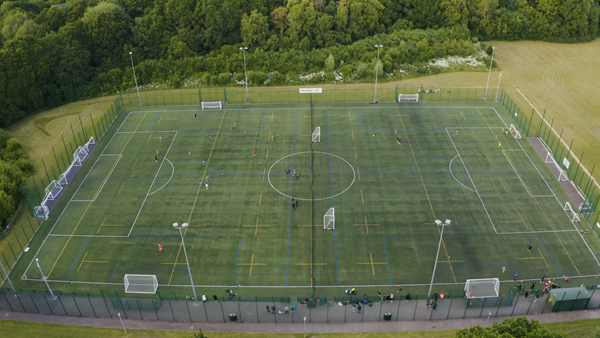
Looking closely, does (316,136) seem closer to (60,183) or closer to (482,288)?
(482,288)

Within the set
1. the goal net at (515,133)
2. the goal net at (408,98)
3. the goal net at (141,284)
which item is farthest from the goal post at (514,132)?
the goal net at (141,284)

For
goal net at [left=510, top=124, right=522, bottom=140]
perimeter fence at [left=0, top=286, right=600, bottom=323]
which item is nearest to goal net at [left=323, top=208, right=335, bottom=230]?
perimeter fence at [left=0, top=286, right=600, bottom=323]

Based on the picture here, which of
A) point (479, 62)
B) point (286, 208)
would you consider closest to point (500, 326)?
point (286, 208)

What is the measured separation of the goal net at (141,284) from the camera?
46.5 metres

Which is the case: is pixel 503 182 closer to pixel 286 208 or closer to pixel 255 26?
pixel 286 208

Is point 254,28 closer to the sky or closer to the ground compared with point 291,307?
closer to the sky

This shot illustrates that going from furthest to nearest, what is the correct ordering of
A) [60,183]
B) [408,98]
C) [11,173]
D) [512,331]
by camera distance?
1. [408,98]
2. [60,183]
3. [11,173]
4. [512,331]

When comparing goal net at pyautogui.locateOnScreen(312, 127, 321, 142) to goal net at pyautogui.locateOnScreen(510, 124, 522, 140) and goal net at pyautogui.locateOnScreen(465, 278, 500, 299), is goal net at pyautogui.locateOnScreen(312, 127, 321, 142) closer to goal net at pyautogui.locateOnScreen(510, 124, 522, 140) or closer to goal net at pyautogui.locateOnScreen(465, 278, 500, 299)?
goal net at pyautogui.locateOnScreen(510, 124, 522, 140)

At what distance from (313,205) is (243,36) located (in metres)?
61.8

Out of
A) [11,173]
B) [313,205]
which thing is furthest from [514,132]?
[11,173]

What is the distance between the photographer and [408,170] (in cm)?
6450

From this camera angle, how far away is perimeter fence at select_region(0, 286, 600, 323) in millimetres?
43812

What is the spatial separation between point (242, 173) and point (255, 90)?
31817 millimetres

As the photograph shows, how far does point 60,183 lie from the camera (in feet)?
206
